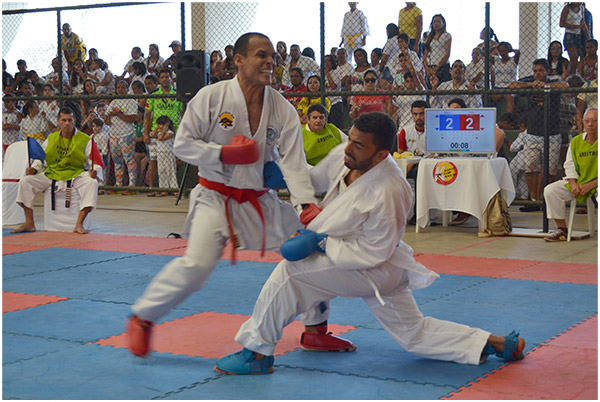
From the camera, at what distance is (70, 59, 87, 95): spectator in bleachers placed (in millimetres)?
12023

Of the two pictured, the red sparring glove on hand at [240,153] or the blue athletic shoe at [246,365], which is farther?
the red sparring glove on hand at [240,153]

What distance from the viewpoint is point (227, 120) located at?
11.6 feet

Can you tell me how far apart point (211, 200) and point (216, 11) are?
9.72 meters

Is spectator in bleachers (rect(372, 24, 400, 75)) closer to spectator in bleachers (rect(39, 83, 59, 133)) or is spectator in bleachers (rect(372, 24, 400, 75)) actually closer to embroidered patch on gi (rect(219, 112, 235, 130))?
spectator in bleachers (rect(39, 83, 59, 133))

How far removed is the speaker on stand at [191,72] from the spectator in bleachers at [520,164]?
3675 millimetres

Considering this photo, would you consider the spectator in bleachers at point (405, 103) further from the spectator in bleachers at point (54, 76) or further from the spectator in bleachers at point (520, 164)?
the spectator in bleachers at point (54, 76)

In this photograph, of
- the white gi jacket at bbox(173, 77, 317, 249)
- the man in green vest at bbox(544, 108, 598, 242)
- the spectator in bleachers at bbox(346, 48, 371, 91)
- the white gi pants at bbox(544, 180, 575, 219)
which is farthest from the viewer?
the spectator in bleachers at bbox(346, 48, 371, 91)

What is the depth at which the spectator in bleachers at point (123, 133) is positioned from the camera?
1124cm

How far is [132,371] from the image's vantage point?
331cm

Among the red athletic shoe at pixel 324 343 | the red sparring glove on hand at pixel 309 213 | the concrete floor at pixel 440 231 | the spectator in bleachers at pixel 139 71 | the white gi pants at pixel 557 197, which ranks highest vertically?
the spectator in bleachers at pixel 139 71

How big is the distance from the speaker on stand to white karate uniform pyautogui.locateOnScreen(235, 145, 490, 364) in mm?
5074

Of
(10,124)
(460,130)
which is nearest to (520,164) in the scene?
(460,130)

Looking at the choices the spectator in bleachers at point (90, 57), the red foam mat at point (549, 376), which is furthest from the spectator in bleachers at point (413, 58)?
the red foam mat at point (549, 376)

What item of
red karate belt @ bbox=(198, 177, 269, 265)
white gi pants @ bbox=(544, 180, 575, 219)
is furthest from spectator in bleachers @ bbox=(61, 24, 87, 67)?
red karate belt @ bbox=(198, 177, 269, 265)
